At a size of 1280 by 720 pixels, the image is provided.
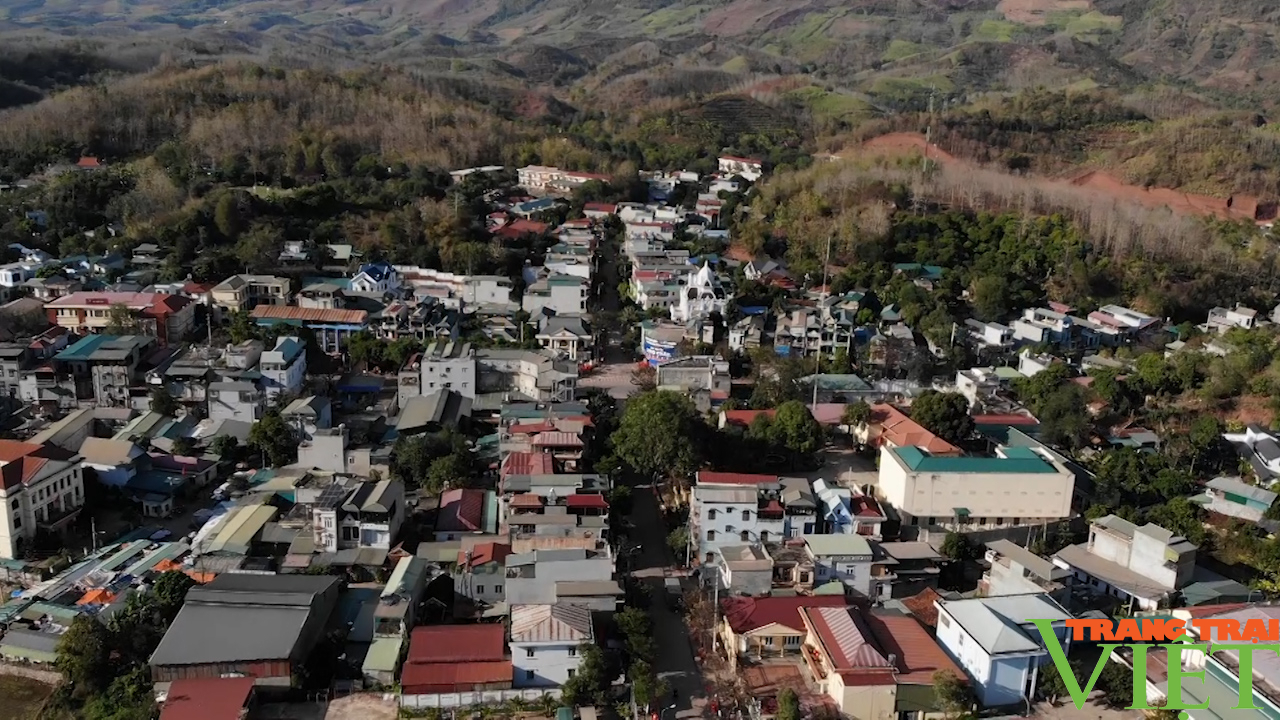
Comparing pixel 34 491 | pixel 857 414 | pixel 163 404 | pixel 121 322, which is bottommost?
pixel 857 414

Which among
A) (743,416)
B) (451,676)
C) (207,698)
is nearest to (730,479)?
(743,416)

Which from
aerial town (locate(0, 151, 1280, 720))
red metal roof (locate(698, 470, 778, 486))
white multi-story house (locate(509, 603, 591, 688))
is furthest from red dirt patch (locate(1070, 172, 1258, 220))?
white multi-story house (locate(509, 603, 591, 688))

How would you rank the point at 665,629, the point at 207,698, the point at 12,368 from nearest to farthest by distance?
the point at 207,698, the point at 665,629, the point at 12,368

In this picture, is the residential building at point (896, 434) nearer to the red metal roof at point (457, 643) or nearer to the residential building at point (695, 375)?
the residential building at point (695, 375)

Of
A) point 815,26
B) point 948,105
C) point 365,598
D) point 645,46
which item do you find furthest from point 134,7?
point 365,598

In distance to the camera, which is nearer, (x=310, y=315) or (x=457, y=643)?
(x=457, y=643)

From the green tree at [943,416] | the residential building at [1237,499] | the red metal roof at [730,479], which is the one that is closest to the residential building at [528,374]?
the red metal roof at [730,479]

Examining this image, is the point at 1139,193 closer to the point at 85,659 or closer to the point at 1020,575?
the point at 1020,575

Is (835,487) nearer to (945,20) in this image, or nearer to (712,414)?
(712,414)
